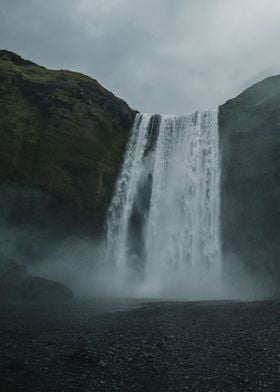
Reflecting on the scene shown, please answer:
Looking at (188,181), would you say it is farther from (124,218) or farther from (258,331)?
(258,331)

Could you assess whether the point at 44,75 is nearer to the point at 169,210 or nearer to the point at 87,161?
the point at 87,161

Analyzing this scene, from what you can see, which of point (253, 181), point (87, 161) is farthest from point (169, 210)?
point (87, 161)

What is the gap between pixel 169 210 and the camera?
144 feet

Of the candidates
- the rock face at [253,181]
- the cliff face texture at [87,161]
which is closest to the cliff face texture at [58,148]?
the cliff face texture at [87,161]

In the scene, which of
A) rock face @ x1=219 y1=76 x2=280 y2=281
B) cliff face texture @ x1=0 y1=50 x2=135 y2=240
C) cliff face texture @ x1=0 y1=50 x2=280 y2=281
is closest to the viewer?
rock face @ x1=219 y1=76 x2=280 y2=281

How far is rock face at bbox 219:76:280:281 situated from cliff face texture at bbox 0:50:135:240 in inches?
565

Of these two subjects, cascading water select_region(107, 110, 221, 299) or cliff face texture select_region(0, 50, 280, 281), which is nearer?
cliff face texture select_region(0, 50, 280, 281)

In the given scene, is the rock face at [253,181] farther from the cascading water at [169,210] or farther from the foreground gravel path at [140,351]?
the foreground gravel path at [140,351]

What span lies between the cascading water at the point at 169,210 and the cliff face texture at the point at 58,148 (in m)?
2.47

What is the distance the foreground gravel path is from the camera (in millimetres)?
10062

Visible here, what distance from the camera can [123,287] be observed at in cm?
3972

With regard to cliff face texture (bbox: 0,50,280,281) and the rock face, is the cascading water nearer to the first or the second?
cliff face texture (bbox: 0,50,280,281)

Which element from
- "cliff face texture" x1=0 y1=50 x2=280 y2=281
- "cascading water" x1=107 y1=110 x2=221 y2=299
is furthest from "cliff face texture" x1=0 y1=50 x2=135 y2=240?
"cascading water" x1=107 y1=110 x2=221 y2=299

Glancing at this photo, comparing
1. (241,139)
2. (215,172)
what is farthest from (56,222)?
(241,139)
